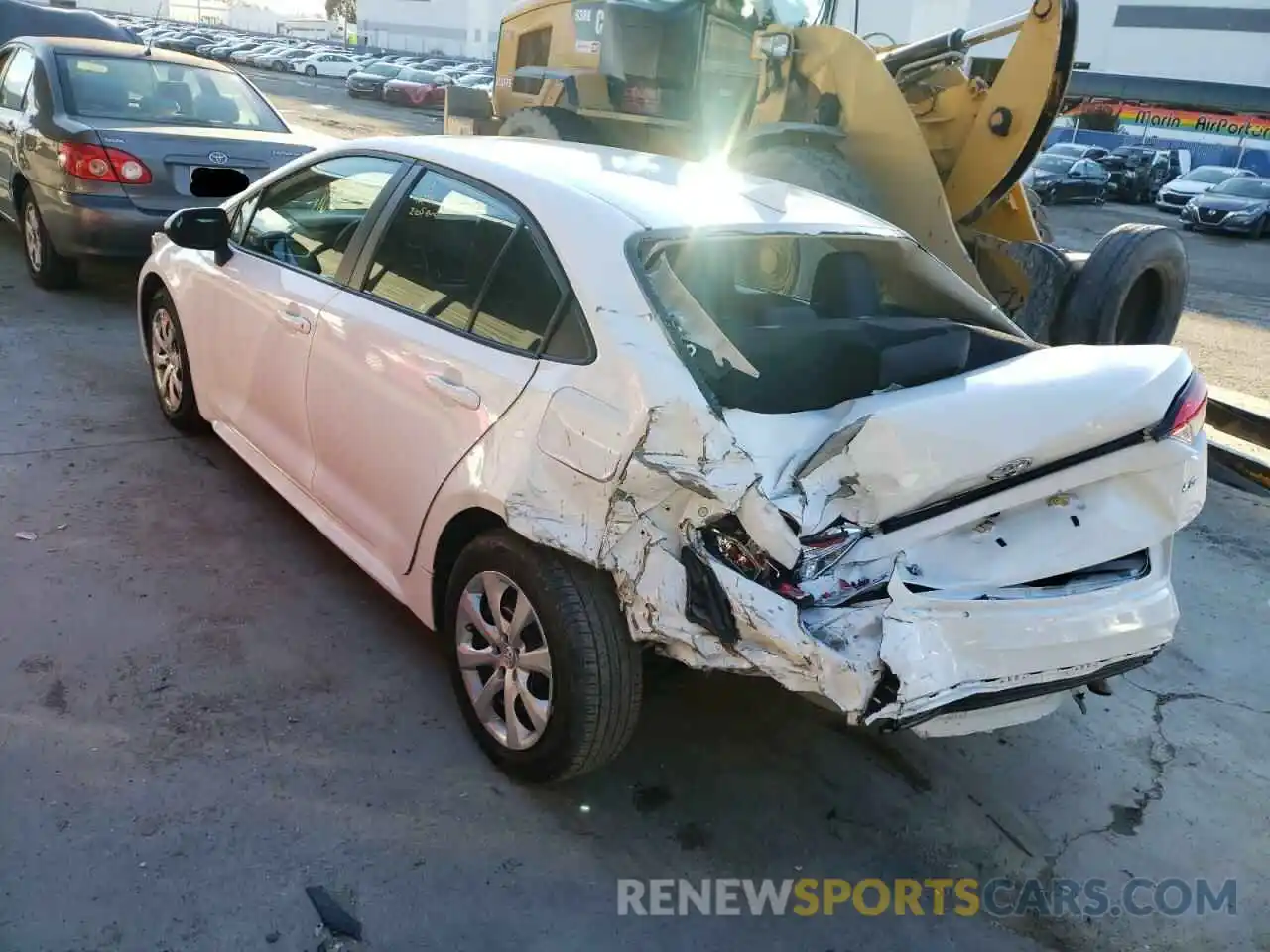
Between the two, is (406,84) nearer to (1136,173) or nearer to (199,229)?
(1136,173)

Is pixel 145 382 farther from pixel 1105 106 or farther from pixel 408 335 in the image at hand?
pixel 1105 106

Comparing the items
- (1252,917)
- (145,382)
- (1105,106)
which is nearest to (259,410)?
(145,382)

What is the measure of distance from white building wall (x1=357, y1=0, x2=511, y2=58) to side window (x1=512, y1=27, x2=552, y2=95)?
242 ft

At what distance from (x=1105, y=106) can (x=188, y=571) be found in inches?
1655

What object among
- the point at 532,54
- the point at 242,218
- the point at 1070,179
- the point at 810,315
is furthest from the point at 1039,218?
the point at 1070,179

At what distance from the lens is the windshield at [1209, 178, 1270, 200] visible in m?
21.9

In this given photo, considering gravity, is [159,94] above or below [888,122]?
below

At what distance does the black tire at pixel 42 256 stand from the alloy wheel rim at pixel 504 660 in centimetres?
556

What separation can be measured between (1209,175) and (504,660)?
89.3ft

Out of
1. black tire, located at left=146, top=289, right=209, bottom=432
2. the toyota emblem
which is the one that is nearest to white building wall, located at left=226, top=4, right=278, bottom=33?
black tire, located at left=146, top=289, right=209, bottom=432

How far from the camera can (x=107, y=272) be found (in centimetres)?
810

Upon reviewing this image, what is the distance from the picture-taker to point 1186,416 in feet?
8.76

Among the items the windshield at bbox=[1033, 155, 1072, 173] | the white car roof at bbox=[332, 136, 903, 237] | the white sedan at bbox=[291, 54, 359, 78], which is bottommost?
the white car roof at bbox=[332, 136, 903, 237]

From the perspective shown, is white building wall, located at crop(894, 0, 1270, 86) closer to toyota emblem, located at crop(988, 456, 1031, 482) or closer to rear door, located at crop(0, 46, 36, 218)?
rear door, located at crop(0, 46, 36, 218)
